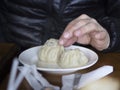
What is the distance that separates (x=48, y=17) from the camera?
1103mm

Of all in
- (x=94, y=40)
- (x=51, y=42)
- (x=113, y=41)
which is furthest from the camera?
(x=113, y=41)

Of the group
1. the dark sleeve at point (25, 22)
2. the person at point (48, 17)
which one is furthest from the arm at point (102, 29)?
the dark sleeve at point (25, 22)

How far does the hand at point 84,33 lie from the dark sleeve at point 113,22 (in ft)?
0.33

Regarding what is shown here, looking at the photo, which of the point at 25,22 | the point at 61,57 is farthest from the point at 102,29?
the point at 25,22

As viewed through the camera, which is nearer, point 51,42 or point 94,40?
point 51,42

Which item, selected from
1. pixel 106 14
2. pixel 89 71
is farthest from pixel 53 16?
pixel 89 71

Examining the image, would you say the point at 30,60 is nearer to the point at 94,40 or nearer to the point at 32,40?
the point at 94,40

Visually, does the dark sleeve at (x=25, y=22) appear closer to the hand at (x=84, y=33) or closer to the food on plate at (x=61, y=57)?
the hand at (x=84, y=33)

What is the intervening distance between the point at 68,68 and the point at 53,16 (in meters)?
0.48

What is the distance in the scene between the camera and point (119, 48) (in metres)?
1.04

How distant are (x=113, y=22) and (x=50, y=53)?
445mm

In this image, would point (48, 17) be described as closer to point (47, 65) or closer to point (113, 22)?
point (113, 22)

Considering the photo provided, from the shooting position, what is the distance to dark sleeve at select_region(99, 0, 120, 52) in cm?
100

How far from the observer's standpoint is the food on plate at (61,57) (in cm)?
68
